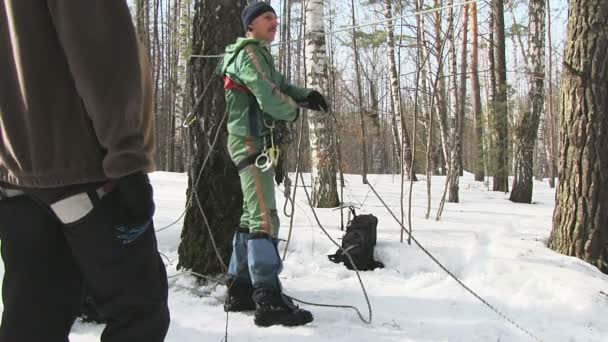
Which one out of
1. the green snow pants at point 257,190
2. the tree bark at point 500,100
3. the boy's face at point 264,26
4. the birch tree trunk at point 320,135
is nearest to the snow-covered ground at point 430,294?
the green snow pants at point 257,190

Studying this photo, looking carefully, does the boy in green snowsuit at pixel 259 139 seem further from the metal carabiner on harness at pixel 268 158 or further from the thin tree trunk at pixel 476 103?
the thin tree trunk at pixel 476 103

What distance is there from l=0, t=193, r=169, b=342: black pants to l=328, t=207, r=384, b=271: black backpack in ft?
7.71

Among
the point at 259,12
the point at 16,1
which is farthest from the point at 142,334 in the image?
the point at 259,12

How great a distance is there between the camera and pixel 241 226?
2.71 metres

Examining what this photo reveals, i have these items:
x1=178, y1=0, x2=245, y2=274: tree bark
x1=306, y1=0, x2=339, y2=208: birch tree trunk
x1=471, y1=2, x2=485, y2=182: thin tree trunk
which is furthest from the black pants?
x1=471, y1=2, x2=485, y2=182: thin tree trunk

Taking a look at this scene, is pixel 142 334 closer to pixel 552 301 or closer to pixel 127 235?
pixel 127 235

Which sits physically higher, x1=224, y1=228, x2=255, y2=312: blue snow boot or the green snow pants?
the green snow pants

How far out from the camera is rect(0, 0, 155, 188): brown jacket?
1.13m

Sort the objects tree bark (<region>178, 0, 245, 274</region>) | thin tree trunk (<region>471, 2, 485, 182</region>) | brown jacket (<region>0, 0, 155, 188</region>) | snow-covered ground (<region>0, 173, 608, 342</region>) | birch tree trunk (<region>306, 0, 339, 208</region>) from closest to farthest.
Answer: brown jacket (<region>0, 0, 155, 188</region>) → snow-covered ground (<region>0, 173, 608, 342</region>) → tree bark (<region>178, 0, 245, 274</region>) → birch tree trunk (<region>306, 0, 339, 208</region>) → thin tree trunk (<region>471, 2, 485, 182</region>)

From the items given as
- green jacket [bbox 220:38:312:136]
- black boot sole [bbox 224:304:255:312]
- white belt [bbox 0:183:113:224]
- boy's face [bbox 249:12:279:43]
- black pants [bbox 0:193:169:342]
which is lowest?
black boot sole [bbox 224:304:255:312]

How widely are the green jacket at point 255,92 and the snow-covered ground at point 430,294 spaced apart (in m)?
1.11

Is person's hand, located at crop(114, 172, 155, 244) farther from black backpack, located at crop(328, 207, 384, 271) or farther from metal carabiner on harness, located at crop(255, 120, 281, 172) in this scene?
black backpack, located at crop(328, 207, 384, 271)

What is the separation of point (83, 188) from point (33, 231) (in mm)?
180

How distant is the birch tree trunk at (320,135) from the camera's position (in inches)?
260
